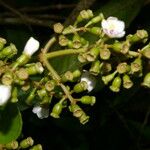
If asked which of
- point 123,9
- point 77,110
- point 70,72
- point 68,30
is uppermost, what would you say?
point 123,9

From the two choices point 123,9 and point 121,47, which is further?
point 123,9

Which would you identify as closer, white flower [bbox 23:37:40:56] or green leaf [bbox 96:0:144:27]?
white flower [bbox 23:37:40:56]

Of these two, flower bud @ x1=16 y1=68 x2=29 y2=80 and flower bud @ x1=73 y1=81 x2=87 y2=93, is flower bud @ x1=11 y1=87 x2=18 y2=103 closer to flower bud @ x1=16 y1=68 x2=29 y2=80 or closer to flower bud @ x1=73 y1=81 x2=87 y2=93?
flower bud @ x1=16 y1=68 x2=29 y2=80

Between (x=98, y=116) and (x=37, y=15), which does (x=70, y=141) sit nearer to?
(x=98, y=116)

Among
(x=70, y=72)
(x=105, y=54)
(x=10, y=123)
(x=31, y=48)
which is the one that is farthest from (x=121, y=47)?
(x=10, y=123)

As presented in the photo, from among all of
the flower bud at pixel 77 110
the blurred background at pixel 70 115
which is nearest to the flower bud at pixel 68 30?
the flower bud at pixel 77 110

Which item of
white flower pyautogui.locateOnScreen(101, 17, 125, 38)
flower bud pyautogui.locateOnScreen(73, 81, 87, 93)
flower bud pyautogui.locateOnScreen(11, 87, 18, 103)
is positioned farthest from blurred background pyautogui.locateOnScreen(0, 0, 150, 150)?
flower bud pyautogui.locateOnScreen(11, 87, 18, 103)

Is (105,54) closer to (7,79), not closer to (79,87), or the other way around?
(79,87)

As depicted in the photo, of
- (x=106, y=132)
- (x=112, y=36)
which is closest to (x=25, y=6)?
(x=106, y=132)
